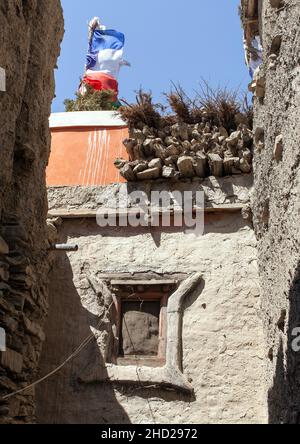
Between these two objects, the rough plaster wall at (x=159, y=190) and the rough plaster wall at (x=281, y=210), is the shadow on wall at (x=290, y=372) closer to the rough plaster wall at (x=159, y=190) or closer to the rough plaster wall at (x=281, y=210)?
the rough plaster wall at (x=281, y=210)

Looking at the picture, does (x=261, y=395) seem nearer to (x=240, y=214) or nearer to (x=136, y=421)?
(x=136, y=421)

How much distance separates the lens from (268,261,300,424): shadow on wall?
12.5 ft

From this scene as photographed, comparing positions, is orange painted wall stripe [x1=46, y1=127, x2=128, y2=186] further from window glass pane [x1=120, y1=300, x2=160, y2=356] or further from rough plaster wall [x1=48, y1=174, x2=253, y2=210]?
window glass pane [x1=120, y1=300, x2=160, y2=356]

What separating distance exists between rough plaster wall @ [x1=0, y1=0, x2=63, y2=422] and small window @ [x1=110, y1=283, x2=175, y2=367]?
3.36ft

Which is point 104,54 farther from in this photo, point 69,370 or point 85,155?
point 69,370

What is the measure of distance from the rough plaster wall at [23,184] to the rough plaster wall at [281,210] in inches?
75.0

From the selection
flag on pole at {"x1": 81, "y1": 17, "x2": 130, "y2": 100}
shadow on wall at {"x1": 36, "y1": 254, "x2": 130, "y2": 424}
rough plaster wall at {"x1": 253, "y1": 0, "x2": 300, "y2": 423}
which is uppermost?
flag on pole at {"x1": 81, "y1": 17, "x2": 130, "y2": 100}

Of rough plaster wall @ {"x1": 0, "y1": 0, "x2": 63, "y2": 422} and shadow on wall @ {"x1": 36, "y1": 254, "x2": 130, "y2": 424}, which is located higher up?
rough plaster wall @ {"x1": 0, "y1": 0, "x2": 63, "y2": 422}

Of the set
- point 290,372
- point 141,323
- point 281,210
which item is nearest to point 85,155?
point 141,323

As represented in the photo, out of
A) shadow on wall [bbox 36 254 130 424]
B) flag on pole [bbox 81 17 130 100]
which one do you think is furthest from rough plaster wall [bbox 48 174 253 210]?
flag on pole [bbox 81 17 130 100]

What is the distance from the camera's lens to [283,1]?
16.1 ft

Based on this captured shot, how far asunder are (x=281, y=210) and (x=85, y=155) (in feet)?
11.3

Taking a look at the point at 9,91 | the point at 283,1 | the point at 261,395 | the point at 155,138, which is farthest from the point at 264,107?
the point at 261,395

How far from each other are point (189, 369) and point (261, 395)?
27.9 inches
